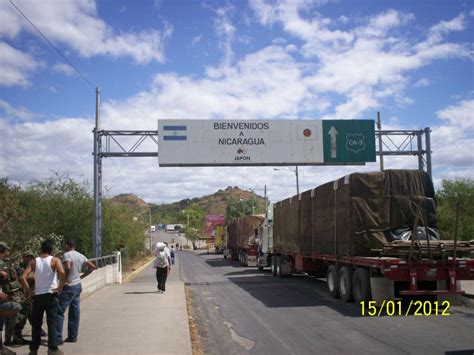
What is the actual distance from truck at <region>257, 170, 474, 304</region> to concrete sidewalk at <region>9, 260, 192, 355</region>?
4395mm

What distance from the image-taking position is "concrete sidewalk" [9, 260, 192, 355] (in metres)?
8.02

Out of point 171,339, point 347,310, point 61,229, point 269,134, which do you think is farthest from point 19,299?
point 61,229

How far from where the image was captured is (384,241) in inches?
520

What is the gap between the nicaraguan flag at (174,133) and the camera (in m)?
23.8

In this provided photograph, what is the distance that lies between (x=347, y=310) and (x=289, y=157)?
42.2 feet

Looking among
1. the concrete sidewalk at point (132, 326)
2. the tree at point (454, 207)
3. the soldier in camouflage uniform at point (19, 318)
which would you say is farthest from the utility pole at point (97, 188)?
the tree at point (454, 207)

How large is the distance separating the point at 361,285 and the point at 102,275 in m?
10.4

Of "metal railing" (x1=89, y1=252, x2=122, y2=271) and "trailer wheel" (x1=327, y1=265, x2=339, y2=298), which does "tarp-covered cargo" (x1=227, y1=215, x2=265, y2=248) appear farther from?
"trailer wheel" (x1=327, y1=265, x2=339, y2=298)

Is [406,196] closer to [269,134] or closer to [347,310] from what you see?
[347,310]

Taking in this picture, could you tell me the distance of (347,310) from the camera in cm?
1236

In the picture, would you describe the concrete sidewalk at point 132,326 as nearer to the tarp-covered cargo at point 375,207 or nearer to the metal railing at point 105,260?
the metal railing at point 105,260

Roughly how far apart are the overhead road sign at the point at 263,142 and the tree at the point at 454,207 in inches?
326

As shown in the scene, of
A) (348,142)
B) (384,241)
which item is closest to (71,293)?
(384,241)
